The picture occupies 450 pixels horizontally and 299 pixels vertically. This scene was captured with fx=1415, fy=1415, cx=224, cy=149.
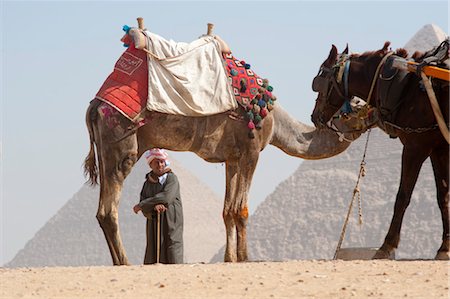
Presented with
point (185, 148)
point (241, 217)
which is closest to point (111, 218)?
point (185, 148)

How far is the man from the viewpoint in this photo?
1416cm

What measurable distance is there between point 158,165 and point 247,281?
4025mm

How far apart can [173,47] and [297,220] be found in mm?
138481

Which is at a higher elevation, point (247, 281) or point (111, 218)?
point (111, 218)

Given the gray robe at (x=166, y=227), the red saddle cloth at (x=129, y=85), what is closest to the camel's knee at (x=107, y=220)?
the red saddle cloth at (x=129, y=85)

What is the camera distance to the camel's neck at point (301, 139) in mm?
14422

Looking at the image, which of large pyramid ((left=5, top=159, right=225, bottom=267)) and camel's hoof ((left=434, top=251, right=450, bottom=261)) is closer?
camel's hoof ((left=434, top=251, right=450, bottom=261))

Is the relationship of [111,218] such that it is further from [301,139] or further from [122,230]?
[122,230]

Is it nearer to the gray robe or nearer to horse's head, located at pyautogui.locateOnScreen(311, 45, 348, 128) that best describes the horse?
horse's head, located at pyautogui.locateOnScreen(311, 45, 348, 128)

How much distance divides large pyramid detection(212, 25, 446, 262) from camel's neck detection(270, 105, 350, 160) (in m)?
112

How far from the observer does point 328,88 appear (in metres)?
13.2

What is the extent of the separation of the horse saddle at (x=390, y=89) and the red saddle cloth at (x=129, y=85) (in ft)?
7.32

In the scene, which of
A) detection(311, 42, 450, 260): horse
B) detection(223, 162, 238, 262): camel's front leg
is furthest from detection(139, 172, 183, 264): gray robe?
detection(311, 42, 450, 260): horse

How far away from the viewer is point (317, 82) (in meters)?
13.2
